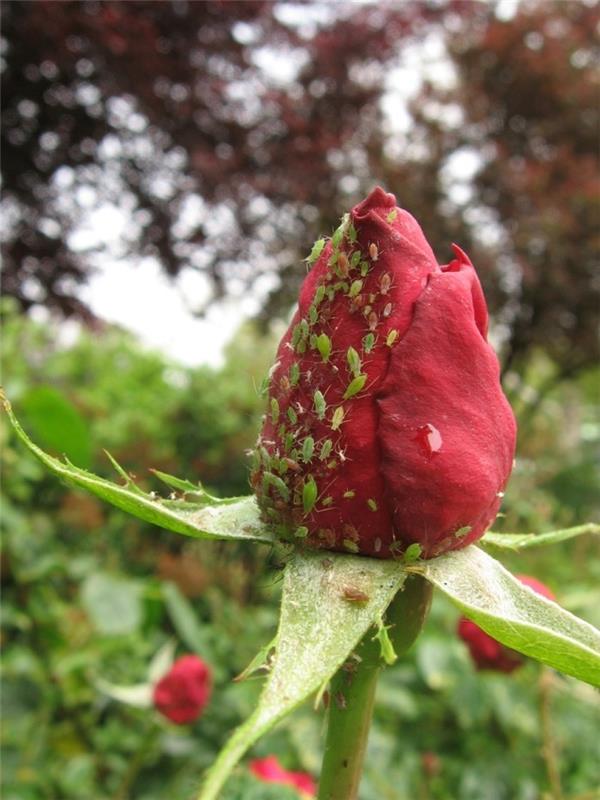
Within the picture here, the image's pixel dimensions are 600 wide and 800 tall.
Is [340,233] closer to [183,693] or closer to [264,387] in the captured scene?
[264,387]

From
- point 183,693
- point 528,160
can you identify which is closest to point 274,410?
point 183,693

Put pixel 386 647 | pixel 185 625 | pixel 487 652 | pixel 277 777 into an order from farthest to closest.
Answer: pixel 185 625 → pixel 277 777 → pixel 487 652 → pixel 386 647

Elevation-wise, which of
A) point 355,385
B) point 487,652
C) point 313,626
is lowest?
point 487,652

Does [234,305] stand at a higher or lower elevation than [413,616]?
lower

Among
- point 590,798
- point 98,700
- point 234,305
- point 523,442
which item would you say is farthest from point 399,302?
point 523,442

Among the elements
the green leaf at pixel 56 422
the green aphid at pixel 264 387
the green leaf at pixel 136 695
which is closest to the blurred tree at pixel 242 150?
the green leaf at pixel 56 422

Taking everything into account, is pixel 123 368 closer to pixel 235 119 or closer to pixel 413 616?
pixel 235 119

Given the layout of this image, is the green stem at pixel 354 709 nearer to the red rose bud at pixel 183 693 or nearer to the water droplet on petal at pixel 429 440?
the water droplet on petal at pixel 429 440
